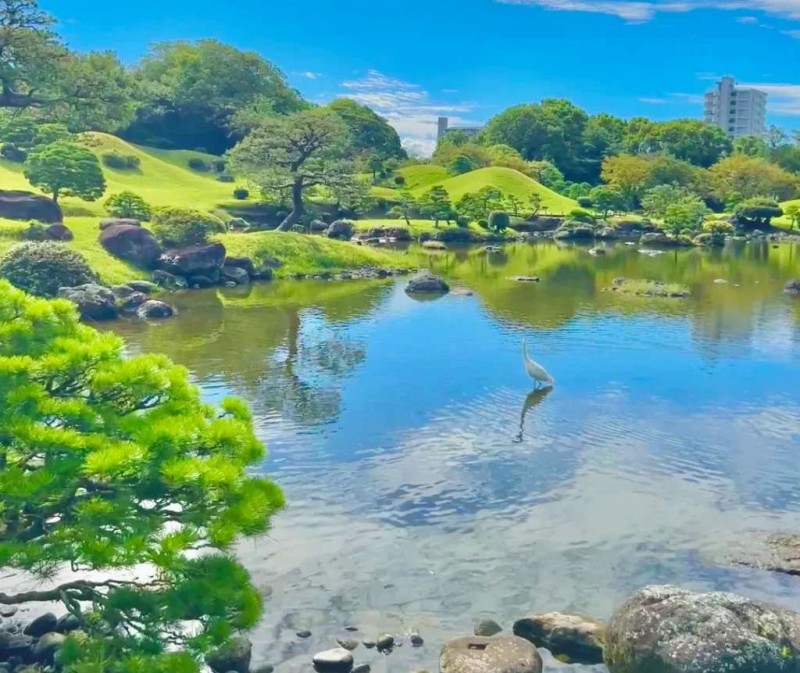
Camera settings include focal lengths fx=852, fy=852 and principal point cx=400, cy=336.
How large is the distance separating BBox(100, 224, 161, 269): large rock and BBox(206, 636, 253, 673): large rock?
3501 centimetres

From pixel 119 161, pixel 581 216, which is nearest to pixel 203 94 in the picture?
pixel 119 161

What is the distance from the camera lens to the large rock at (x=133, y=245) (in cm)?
4356

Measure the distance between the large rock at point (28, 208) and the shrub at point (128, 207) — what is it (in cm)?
546

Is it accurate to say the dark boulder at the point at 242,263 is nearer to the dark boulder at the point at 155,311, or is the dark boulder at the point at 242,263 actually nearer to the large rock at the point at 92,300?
the dark boulder at the point at 155,311

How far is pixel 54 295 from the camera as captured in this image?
35469 millimetres

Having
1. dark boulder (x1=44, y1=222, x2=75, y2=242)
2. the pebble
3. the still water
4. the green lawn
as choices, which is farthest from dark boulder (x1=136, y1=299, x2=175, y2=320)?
the pebble

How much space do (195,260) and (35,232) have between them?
8.09 m

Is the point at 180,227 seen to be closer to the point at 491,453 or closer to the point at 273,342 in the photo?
the point at 273,342

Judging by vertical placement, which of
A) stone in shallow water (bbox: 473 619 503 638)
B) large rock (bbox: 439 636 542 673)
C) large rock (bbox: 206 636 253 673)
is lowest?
stone in shallow water (bbox: 473 619 503 638)

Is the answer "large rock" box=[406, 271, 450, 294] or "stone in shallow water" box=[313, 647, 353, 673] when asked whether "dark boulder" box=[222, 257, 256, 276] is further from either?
"stone in shallow water" box=[313, 647, 353, 673]

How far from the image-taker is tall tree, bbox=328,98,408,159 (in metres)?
121

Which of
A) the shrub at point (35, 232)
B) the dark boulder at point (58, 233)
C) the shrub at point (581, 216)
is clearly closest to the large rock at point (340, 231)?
the dark boulder at point (58, 233)

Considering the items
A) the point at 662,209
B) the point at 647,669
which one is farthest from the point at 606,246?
the point at 647,669

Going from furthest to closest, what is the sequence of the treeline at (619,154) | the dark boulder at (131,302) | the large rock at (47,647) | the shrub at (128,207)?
the treeline at (619,154), the shrub at (128,207), the dark boulder at (131,302), the large rock at (47,647)
